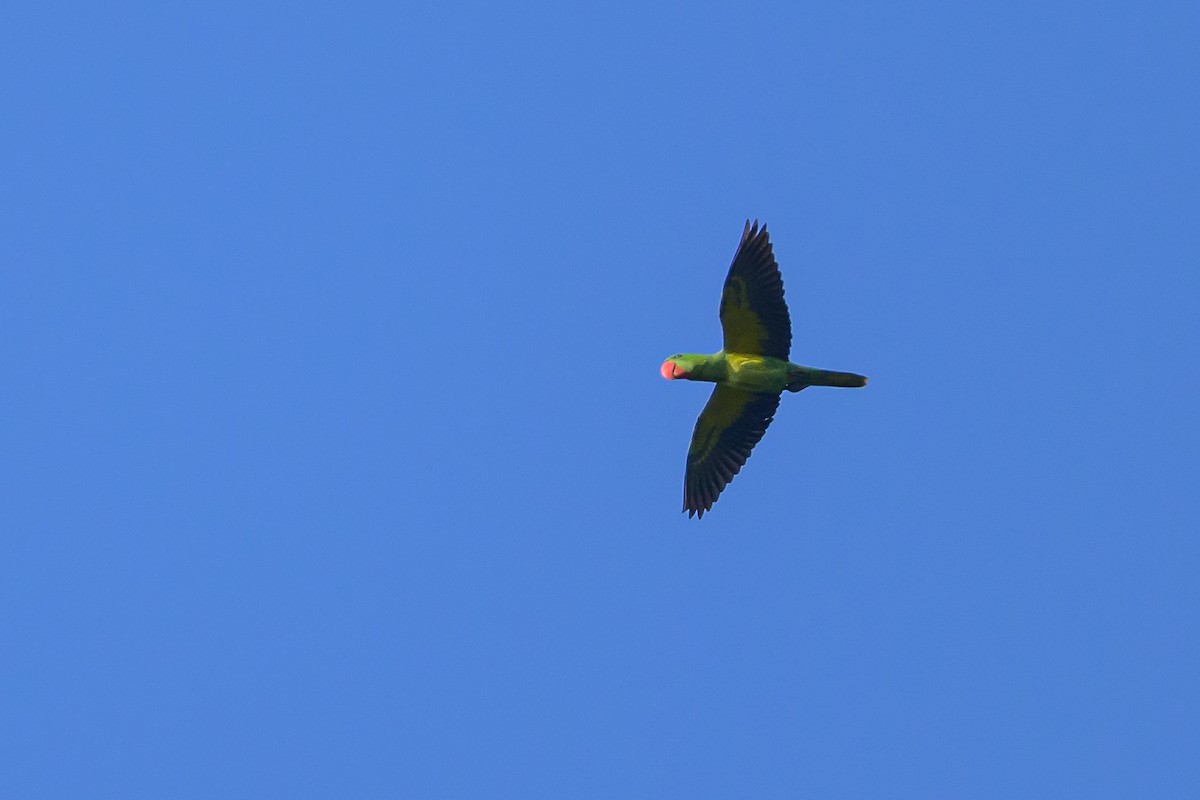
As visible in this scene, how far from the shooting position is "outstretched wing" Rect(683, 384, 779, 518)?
85.6ft

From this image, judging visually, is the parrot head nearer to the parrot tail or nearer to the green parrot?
the green parrot

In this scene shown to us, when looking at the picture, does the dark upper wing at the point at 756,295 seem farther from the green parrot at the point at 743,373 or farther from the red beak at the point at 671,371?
the red beak at the point at 671,371

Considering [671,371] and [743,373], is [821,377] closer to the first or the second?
[743,373]

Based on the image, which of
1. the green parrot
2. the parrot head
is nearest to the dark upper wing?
the green parrot

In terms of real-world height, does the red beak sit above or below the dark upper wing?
below

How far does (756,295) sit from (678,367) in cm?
167

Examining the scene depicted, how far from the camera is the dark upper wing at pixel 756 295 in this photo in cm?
2488

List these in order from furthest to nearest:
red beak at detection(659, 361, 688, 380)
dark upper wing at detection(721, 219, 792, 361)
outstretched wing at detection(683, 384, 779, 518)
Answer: outstretched wing at detection(683, 384, 779, 518) → red beak at detection(659, 361, 688, 380) → dark upper wing at detection(721, 219, 792, 361)

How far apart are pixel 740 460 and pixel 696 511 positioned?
1.07m

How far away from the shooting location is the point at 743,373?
25.5 meters

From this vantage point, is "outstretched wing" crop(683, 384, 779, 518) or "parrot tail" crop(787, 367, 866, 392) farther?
"outstretched wing" crop(683, 384, 779, 518)

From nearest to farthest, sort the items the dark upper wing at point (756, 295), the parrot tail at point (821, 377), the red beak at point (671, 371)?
1. the dark upper wing at point (756, 295)
2. the parrot tail at point (821, 377)
3. the red beak at point (671, 371)

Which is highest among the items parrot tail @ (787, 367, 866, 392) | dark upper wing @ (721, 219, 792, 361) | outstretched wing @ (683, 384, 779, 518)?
dark upper wing @ (721, 219, 792, 361)

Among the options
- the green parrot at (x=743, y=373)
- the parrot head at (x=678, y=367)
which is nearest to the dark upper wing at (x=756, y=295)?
the green parrot at (x=743, y=373)
